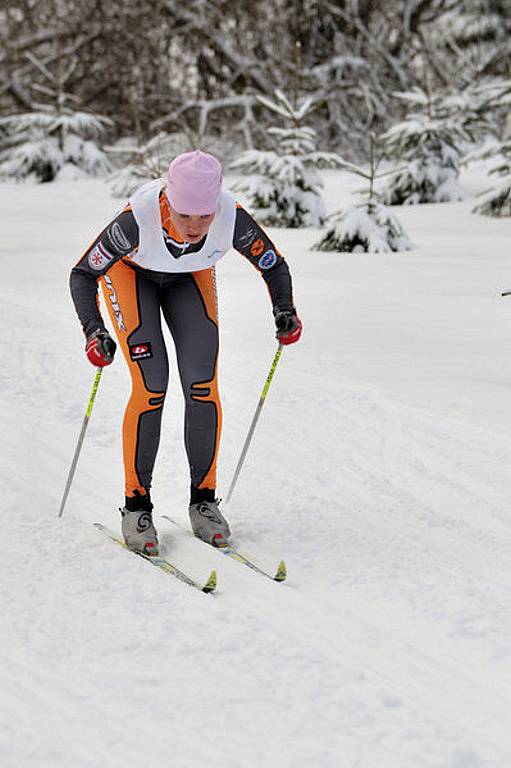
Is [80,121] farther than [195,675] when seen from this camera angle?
Yes

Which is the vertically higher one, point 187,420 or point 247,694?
point 187,420

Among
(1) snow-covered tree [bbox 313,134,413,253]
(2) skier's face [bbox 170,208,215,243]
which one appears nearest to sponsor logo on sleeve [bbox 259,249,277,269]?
(2) skier's face [bbox 170,208,215,243]

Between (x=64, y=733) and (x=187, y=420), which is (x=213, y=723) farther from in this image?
(x=187, y=420)

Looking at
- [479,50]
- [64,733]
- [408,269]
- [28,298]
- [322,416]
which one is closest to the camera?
[64,733]

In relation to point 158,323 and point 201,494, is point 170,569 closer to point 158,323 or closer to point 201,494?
point 201,494

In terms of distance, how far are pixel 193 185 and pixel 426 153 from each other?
12423 millimetres

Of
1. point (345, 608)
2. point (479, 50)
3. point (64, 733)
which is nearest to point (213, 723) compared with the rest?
point (64, 733)

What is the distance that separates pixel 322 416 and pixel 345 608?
2432 millimetres

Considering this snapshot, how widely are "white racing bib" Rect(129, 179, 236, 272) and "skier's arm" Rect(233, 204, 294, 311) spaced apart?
6 cm

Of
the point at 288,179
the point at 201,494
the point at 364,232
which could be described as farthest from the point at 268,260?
the point at 288,179

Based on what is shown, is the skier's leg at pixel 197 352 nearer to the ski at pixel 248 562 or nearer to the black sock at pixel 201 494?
the black sock at pixel 201 494

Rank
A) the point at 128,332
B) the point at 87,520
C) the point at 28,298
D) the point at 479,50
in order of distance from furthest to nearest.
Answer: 1. the point at 479,50
2. the point at 28,298
3. the point at 87,520
4. the point at 128,332

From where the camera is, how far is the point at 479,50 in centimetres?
2678

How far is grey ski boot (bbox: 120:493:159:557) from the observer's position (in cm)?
421
